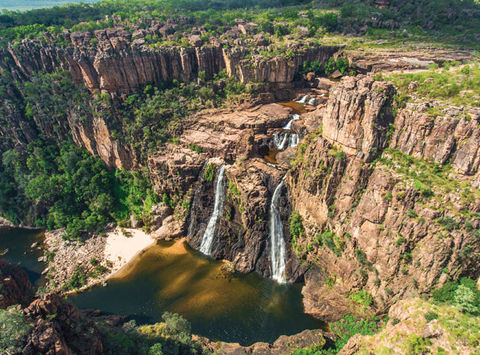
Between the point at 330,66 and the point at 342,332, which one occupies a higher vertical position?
the point at 330,66

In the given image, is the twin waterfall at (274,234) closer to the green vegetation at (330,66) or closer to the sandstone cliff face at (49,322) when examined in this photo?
the sandstone cliff face at (49,322)

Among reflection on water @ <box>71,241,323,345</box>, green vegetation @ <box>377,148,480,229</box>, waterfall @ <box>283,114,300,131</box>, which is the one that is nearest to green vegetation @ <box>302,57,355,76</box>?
waterfall @ <box>283,114,300,131</box>

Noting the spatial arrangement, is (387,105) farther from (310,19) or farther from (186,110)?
(310,19)

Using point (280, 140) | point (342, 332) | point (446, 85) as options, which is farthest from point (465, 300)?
point (280, 140)

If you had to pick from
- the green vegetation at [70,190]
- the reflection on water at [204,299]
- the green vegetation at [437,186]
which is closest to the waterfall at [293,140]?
the green vegetation at [437,186]

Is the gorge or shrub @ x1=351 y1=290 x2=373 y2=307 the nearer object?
the gorge

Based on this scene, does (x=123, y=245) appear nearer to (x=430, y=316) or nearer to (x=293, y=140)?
(x=293, y=140)

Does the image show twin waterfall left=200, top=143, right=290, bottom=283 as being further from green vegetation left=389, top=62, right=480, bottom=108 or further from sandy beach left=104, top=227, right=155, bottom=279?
green vegetation left=389, top=62, right=480, bottom=108
